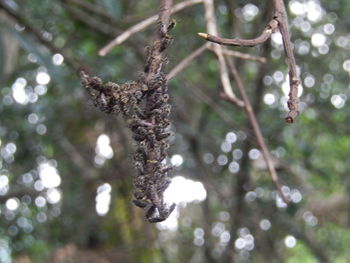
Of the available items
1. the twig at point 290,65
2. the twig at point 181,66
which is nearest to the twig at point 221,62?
the twig at point 181,66

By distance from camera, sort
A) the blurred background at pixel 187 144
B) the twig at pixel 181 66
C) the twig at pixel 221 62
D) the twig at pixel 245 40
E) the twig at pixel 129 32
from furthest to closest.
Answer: the blurred background at pixel 187 144, the twig at pixel 221 62, the twig at pixel 129 32, the twig at pixel 181 66, the twig at pixel 245 40

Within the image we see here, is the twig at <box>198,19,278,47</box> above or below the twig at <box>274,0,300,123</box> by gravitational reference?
above

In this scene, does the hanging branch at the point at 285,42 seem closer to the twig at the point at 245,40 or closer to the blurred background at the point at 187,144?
the twig at the point at 245,40

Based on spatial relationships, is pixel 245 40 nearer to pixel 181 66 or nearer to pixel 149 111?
pixel 149 111

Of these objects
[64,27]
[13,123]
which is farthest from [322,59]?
[13,123]

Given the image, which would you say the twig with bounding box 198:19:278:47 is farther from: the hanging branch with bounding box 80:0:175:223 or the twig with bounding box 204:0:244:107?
the twig with bounding box 204:0:244:107

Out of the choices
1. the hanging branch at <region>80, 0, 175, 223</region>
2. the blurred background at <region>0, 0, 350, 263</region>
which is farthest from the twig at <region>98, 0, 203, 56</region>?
the blurred background at <region>0, 0, 350, 263</region>

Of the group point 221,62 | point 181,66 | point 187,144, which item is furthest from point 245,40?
point 187,144
